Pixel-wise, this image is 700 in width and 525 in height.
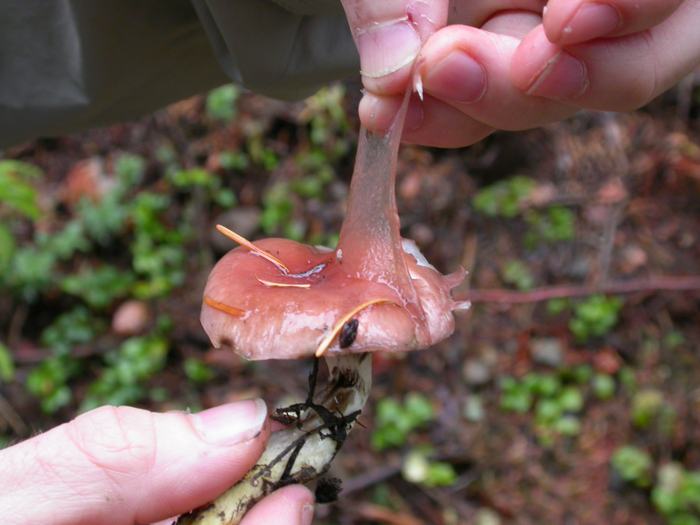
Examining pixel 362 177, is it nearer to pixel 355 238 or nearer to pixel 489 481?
pixel 355 238

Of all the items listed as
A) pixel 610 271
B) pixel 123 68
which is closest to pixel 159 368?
pixel 123 68

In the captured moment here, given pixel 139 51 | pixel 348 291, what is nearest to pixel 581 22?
pixel 348 291

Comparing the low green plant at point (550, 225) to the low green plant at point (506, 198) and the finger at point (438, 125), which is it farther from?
the finger at point (438, 125)

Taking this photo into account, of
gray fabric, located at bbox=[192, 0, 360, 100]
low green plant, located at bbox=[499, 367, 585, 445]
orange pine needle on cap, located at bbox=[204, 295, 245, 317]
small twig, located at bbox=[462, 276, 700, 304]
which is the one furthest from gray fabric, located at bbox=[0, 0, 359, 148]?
low green plant, located at bbox=[499, 367, 585, 445]

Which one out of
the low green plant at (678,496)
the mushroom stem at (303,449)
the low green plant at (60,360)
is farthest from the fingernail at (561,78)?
the low green plant at (60,360)

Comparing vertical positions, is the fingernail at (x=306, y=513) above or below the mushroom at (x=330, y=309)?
below

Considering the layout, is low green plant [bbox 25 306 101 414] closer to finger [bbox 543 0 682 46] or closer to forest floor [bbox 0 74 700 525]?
forest floor [bbox 0 74 700 525]

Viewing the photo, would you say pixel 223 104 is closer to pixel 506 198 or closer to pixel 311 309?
pixel 506 198
